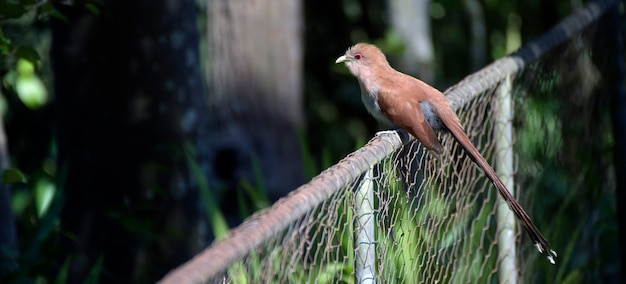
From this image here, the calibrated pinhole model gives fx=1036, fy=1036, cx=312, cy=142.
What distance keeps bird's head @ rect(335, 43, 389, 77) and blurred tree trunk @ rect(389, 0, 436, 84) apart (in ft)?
15.7

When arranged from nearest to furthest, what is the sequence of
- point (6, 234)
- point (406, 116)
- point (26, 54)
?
1. point (26, 54)
2. point (406, 116)
3. point (6, 234)

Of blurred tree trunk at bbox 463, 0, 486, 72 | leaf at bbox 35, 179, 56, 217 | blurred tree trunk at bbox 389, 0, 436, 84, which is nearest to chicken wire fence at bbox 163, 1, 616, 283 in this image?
leaf at bbox 35, 179, 56, 217

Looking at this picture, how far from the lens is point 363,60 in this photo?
200 inches

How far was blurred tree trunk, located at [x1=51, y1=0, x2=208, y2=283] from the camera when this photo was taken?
237 inches

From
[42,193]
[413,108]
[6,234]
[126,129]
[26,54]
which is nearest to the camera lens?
[26,54]

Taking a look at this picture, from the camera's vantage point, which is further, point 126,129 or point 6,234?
point 126,129

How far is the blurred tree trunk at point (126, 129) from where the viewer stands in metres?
6.01

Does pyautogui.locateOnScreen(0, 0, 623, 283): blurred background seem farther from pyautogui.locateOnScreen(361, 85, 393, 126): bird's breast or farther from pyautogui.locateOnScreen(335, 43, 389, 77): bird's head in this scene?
pyautogui.locateOnScreen(335, 43, 389, 77): bird's head

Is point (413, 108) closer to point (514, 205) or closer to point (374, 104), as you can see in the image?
point (374, 104)

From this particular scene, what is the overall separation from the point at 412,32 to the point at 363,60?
197 inches

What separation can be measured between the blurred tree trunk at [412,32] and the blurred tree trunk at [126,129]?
13.3 ft

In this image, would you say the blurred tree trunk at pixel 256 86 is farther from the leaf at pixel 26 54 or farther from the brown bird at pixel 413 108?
the leaf at pixel 26 54

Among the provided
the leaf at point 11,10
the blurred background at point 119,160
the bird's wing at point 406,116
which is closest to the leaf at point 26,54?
the blurred background at point 119,160

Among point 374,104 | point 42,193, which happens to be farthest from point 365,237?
point 42,193
